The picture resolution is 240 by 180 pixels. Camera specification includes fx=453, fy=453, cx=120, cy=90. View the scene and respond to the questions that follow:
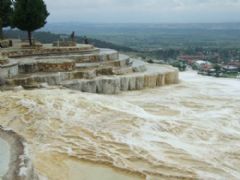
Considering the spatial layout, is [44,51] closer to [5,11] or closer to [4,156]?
[5,11]

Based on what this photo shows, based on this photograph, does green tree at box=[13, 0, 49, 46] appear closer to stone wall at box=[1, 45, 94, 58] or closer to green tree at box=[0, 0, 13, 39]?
stone wall at box=[1, 45, 94, 58]

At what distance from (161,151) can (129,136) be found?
1215 mm

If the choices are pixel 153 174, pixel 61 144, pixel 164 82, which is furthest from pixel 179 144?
pixel 164 82

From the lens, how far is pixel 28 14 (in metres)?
22.8

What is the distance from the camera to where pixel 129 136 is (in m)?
11.9

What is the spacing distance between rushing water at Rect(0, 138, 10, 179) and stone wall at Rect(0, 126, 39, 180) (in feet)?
0.26

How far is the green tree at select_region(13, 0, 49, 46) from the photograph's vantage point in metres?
22.7

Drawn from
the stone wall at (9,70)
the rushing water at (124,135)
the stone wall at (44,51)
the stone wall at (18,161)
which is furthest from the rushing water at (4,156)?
Answer: the stone wall at (44,51)

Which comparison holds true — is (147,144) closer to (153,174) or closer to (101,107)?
(153,174)

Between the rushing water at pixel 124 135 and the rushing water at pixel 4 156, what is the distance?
0.71m

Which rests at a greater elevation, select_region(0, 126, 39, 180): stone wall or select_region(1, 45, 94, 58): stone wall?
select_region(1, 45, 94, 58): stone wall

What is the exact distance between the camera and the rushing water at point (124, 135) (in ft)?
32.8

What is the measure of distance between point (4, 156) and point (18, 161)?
50 centimetres

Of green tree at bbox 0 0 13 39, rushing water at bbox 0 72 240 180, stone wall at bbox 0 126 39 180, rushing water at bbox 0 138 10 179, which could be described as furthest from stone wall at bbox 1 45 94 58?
rushing water at bbox 0 138 10 179
